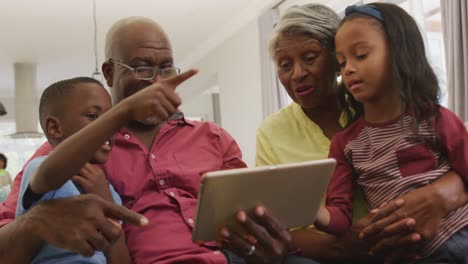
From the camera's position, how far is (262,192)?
3.25 feet

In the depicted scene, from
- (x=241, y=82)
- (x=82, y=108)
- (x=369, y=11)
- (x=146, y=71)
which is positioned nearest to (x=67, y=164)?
(x=82, y=108)

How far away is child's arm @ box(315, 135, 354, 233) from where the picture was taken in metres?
1.25

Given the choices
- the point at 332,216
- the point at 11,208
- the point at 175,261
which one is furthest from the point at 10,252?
the point at 332,216

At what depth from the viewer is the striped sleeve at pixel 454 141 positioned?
117 cm

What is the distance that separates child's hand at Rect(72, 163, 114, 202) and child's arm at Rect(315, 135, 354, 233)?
54cm

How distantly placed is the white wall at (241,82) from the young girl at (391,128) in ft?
13.7

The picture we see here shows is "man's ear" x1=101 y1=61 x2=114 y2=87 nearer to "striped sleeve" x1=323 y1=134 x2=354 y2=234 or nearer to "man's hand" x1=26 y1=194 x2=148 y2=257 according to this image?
"man's hand" x1=26 y1=194 x2=148 y2=257

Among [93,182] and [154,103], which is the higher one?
[154,103]

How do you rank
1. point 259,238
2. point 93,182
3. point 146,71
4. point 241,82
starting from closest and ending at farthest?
point 259,238, point 93,182, point 146,71, point 241,82

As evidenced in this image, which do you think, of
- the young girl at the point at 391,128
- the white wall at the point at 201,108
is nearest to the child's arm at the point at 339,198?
the young girl at the point at 391,128

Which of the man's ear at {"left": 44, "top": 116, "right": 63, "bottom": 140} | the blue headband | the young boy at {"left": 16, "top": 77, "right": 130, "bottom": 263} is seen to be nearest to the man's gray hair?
the young boy at {"left": 16, "top": 77, "right": 130, "bottom": 263}

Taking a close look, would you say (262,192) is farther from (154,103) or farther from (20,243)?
(20,243)

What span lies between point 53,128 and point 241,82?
4.82 meters

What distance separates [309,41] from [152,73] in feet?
1.66
